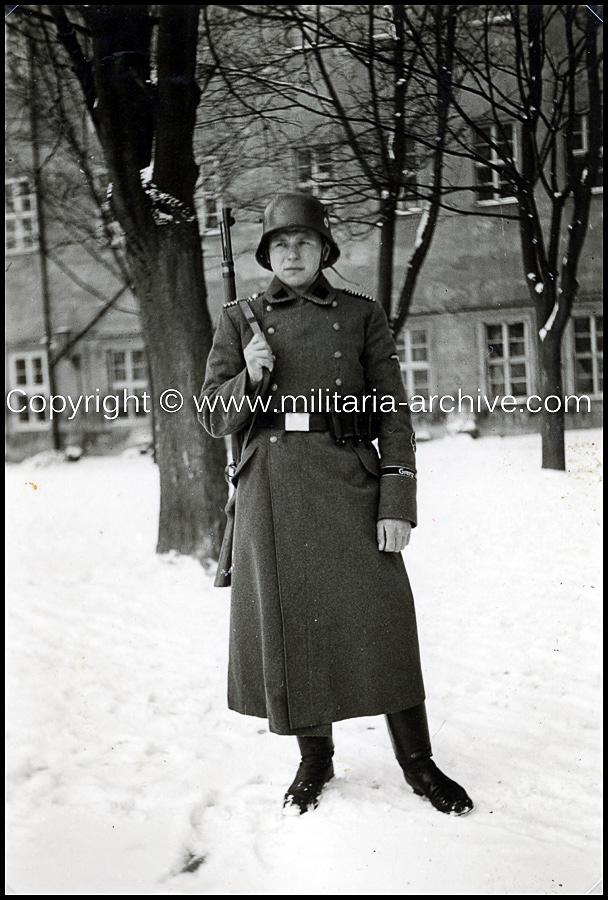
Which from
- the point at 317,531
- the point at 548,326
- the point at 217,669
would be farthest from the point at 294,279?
the point at 217,669

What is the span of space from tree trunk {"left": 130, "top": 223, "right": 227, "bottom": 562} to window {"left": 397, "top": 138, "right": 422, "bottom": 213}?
0.72 metres

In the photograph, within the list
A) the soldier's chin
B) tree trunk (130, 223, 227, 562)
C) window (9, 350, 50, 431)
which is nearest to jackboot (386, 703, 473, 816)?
tree trunk (130, 223, 227, 562)

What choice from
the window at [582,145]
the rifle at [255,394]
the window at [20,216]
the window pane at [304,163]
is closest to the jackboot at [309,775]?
the rifle at [255,394]

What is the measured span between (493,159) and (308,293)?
2.99 ft

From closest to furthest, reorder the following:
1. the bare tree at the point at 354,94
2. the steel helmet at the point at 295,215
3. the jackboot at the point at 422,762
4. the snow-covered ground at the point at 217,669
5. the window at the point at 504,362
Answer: the steel helmet at the point at 295,215 < the jackboot at the point at 422,762 < the snow-covered ground at the point at 217,669 < the bare tree at the point at 354,94 < the window at the point at 504,362

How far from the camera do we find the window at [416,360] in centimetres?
304

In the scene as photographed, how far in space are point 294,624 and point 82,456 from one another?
3.50 ft

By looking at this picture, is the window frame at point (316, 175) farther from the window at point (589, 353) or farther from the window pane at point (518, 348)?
the window at point (589, 353)

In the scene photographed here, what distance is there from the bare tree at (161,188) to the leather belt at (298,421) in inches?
20.5

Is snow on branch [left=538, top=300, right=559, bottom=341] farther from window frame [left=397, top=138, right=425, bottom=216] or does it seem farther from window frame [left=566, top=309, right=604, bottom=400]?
window frame [left=397, top=138, right=425, bottom=216]

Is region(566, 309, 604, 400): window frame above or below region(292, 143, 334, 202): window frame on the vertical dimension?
below

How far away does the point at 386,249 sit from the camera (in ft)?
9.85

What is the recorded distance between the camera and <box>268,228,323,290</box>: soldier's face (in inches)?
102

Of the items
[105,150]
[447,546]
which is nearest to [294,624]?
[447,546]
